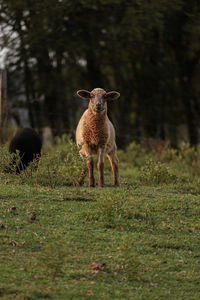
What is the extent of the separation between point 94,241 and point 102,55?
19193mm

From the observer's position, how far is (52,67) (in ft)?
77.7

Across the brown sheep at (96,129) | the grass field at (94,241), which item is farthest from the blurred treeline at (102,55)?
the grass field at (94,241)

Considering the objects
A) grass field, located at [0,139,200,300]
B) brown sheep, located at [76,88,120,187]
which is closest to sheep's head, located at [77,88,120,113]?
brown sheep, located at [76,88,120,187]

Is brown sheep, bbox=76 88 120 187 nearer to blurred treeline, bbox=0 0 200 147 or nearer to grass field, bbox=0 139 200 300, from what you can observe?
grass field, bbox=0 139 200 300

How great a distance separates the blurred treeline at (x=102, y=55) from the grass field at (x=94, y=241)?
10.2m

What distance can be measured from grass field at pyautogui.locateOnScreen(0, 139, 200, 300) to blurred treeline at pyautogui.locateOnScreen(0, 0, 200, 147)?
402 inches

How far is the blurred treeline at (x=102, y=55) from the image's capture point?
21.1 meters

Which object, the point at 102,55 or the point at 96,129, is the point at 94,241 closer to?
the point at 96,129

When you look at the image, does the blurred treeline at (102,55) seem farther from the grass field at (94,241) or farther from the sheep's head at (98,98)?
the grass field at (94,241)

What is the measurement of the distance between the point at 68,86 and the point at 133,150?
26.0 ft

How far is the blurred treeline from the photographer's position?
21.1 m

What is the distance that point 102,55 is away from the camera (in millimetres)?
25672

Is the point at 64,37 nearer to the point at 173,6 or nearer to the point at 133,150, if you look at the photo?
the point at 173,6

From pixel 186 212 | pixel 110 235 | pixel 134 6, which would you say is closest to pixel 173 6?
pixel 134 6
